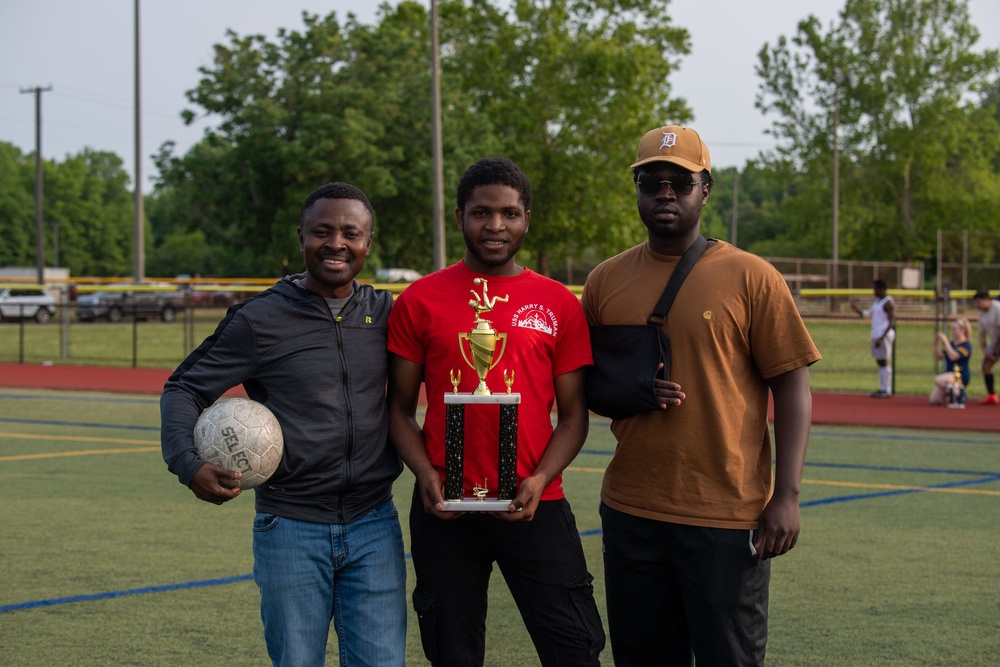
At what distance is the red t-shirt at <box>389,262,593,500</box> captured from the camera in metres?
3.49

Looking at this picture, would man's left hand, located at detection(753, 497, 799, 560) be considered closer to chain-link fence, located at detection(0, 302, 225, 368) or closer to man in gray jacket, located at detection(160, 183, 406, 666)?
man in gray jacket, located at detection(160, 183, 406, 666)

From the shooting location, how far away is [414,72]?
38.8m

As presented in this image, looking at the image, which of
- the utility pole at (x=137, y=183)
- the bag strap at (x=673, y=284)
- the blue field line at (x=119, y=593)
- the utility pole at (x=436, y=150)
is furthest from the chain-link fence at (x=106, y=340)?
the bag strap at (x=673, y=284)

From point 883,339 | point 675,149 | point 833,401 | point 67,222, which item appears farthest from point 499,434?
point 67,222

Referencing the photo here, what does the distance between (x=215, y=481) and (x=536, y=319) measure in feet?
3.59

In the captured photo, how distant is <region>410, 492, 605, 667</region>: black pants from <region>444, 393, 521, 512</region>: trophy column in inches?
5.8

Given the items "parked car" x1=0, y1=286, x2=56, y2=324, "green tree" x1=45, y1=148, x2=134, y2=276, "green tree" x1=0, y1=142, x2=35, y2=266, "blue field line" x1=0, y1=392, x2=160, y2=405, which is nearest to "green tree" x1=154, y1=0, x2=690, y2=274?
"parked car" x1=0, y1=286, x2=56, y2=324

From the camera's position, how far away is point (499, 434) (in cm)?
341

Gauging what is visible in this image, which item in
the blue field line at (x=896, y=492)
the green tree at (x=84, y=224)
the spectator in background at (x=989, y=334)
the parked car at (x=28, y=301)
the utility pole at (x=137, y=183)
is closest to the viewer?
the blue field line at (x=896, y=492)

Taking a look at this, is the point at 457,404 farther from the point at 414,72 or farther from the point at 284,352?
the point at 414,72

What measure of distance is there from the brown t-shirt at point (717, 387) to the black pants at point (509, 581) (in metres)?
0.29

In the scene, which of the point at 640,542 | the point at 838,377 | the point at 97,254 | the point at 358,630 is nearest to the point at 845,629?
the point at 640,542

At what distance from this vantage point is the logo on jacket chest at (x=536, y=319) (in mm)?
3514

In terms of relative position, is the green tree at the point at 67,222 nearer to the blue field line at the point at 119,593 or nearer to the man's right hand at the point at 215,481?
the blue field line at the point at 119,593
